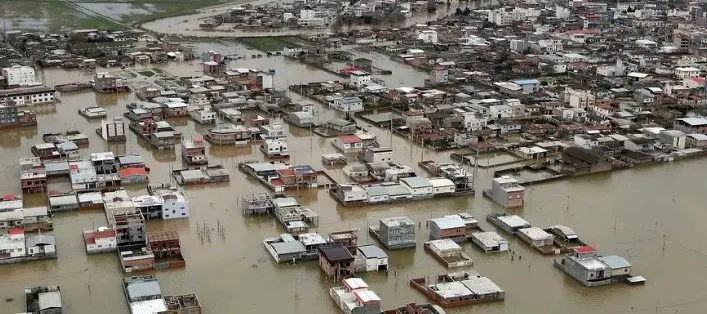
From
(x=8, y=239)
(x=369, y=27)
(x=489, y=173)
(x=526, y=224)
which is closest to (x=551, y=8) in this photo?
(x=369, y=27)

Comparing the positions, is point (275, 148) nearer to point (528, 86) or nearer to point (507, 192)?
point (507, 192)

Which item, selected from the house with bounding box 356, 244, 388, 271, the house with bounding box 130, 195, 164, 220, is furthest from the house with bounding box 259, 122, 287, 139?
the house with bounding box 356, 244, 388, 271

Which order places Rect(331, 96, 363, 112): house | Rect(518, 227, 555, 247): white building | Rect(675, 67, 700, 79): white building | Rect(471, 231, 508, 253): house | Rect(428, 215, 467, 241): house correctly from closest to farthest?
1. Rect(471, 231, 508, 253): house
2. Rect(518, 227, 555, 247): white building
3. Rect(428, 215, 467, 241): house
4. Rect(331, 96, 363, 112): house
5. Rect(675, 67, 700, 79): white building

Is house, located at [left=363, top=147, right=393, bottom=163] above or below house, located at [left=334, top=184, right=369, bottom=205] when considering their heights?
above

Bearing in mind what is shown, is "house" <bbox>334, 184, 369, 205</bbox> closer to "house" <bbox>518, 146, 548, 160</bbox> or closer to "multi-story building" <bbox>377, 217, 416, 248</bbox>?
"multi-story building" <bbox>377, 217, 416, 248</bbox>

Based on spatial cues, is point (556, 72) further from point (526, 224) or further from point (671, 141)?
point (526, 224)

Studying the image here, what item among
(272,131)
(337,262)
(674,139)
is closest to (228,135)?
(272,131)

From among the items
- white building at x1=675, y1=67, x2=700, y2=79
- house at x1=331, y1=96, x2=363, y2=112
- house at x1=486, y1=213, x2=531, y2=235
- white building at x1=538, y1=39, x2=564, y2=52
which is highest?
white building at x1=538, y1=39, x2=564, y2=52
